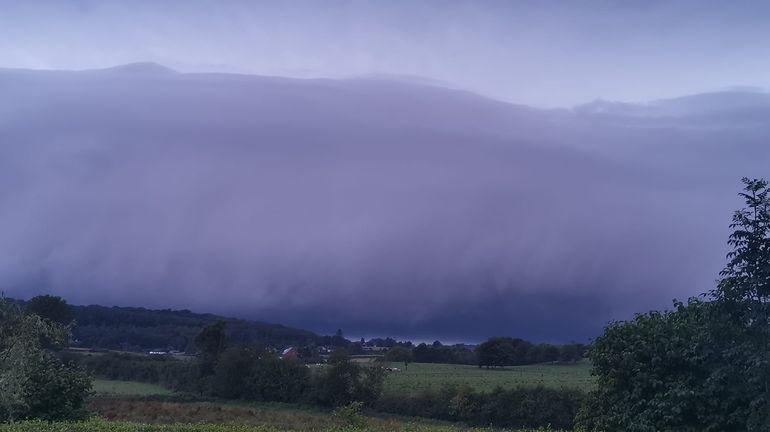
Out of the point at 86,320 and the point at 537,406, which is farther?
the point at 86,320

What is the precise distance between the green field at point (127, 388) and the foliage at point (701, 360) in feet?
195

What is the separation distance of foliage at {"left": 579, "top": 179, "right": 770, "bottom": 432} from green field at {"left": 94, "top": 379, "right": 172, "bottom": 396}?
59493 millimetres

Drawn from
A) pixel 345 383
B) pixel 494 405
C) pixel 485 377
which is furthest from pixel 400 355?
pixel 494 405

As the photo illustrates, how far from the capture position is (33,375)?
28859mm

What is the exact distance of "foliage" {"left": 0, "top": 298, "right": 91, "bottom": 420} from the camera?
81.6 ft

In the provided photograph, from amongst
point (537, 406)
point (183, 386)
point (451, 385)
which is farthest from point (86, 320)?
point (537, 406)

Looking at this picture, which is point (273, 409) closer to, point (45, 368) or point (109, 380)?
point (109, 380)

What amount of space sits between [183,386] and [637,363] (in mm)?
74864

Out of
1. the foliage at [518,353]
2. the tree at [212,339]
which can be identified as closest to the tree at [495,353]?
the foliage at [518,353]

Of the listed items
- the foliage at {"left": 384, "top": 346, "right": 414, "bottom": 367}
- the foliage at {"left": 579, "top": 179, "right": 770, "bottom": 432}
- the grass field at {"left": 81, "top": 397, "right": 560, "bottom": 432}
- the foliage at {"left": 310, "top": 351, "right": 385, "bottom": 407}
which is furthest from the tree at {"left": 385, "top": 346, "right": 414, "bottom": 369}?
the foliage at {"left": 579, "top": 179, "right": 770, "bottom": 432}

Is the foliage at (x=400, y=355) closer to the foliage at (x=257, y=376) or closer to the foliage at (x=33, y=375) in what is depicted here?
the foliage at (x=257, y=376)

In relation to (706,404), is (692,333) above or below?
above

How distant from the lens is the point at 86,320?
120 meters

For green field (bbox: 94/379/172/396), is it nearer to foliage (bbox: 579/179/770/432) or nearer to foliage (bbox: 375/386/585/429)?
foliage (bbox: 375/386/585/429)
